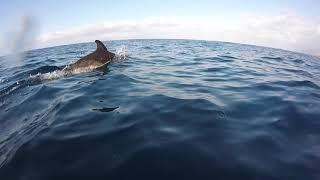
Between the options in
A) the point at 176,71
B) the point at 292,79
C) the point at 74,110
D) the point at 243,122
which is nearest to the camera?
the point at 243,122

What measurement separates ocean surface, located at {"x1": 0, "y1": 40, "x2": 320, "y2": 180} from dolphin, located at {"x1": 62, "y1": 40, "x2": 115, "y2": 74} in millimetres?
4499

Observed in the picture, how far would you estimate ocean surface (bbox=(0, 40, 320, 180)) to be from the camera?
5.68 m

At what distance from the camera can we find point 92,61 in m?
18.2

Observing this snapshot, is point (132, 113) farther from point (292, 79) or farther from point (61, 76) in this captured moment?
point (292, 79)

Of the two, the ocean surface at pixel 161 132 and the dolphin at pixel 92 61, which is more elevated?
the dolphin at pixel 92 61

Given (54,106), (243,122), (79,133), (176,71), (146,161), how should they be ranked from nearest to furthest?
1. (146,161)
2. (79,133)
3. (243,122)
4. (54,106)
5. (176,71)

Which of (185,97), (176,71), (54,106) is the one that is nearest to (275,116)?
(185,97)

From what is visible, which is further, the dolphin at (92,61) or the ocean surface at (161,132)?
the dolphin at (92,61)

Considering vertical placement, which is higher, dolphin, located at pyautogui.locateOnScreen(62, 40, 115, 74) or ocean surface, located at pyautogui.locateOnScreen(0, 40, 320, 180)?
dolphin, located at pyautogui.locateOnScreen(62, 40, 115, 74)

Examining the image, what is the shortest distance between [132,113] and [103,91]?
339 cm

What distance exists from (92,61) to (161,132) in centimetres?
1194

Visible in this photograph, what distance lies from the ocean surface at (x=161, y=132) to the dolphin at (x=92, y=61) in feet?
14.8

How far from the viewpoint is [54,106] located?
10.1 meters

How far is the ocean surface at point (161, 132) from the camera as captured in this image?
5.68m
